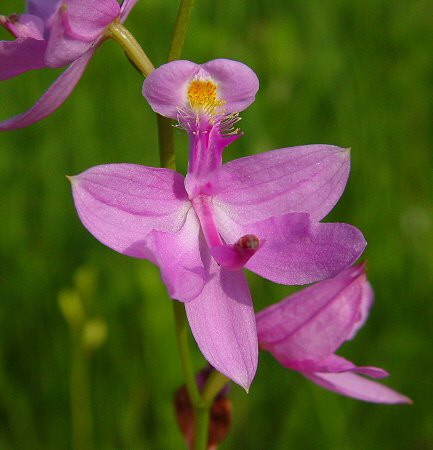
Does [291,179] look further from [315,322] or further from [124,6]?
[124,6]

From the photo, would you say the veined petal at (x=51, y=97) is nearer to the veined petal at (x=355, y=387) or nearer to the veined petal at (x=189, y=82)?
the veined petal at (x=189, y=82)

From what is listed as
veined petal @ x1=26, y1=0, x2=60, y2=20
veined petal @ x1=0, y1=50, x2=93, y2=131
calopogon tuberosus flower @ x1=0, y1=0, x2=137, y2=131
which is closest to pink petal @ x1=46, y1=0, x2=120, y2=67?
calopogon tuberosus flower @ x1=0, y1=0, x2=137, y2=131

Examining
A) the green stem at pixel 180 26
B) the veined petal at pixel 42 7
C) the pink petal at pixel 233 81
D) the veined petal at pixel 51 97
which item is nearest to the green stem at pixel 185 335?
the green stem at pixel 180 26

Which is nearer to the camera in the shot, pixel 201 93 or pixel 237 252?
pixel 237 252

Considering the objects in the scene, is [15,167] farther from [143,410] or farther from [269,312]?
[269,312]

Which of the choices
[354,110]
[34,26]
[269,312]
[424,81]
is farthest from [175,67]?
[424,81]

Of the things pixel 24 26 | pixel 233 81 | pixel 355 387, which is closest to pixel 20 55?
pixel 24 26
